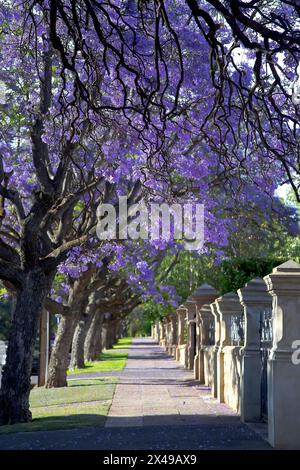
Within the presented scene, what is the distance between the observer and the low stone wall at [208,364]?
19.9 m

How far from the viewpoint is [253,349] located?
1310cm

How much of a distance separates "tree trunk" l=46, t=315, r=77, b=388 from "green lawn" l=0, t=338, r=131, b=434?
17.8 inches

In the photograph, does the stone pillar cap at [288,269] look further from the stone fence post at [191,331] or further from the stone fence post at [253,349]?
the stone fence post at [191,331]

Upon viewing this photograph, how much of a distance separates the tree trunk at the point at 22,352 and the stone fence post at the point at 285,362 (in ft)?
18.7

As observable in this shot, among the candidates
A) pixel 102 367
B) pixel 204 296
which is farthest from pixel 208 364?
pixel 102 367

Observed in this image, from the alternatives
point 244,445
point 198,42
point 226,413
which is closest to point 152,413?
point 226,413

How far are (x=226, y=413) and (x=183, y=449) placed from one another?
4635mm

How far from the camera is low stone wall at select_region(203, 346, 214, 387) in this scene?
19917mm

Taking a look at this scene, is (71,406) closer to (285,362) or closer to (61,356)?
(61,356)

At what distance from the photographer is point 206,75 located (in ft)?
53.7

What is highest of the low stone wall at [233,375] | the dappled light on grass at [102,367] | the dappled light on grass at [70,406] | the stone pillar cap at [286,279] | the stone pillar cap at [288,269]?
the stone pillar cap at [288,269]

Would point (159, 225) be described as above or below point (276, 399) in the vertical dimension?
above

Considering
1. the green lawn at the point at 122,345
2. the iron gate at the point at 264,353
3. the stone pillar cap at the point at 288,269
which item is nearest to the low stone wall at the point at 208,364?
the iron gate at the point at 264,353
